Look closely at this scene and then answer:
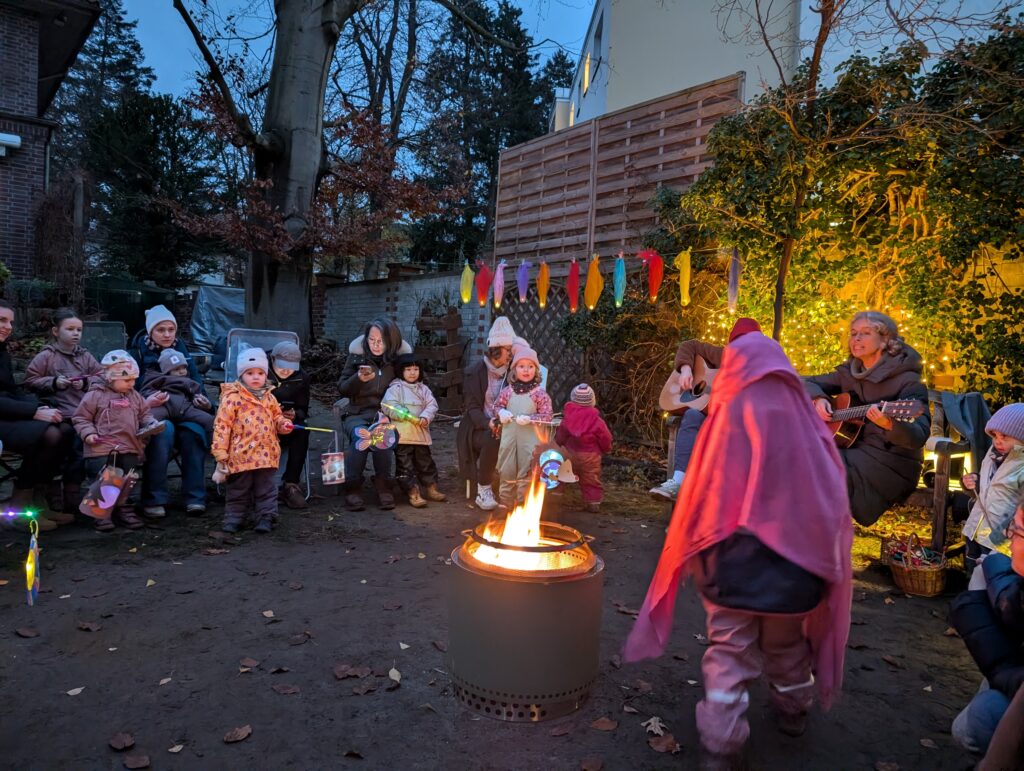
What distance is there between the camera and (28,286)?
13.0 m

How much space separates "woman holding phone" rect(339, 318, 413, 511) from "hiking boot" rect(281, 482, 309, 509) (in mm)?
370

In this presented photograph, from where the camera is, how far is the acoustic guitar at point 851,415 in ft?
12.9

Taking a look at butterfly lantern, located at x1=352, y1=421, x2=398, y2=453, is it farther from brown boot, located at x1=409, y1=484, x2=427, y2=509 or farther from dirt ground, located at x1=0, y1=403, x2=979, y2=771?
dirt ground, located at x1=0, y1=403, x2=979, y2=771

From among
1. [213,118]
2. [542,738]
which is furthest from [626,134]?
[542,738]

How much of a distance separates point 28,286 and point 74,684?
44.0 ft

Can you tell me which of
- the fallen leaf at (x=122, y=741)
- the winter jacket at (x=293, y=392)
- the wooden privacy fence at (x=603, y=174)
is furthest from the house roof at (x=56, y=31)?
the fallen leaf at (x=122, y=741)

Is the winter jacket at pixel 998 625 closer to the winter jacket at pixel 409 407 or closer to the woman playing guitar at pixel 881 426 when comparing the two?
the woman playing guitar at pixel 881 426

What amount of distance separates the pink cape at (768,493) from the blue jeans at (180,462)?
4067mm

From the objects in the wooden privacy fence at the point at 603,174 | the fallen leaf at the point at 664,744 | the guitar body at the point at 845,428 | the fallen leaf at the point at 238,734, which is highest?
the wooden privacy fence at the point at 603,174

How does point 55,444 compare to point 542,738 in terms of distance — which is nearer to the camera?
point 542,738

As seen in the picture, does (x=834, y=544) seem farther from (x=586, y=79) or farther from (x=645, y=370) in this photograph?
(x=586, y=79)

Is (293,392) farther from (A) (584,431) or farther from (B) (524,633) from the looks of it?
(B) (524,633)

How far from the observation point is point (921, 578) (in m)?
3.99

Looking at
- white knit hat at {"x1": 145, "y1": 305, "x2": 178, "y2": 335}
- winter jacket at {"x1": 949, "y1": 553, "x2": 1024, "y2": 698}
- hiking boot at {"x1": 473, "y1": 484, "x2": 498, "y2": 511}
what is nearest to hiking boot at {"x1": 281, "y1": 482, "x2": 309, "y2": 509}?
hiking boot at {"x1": 473, "y1": 484, "x2": 498, "y2": 511}
